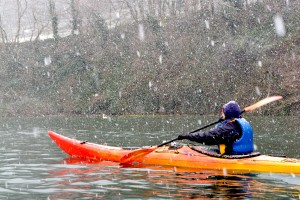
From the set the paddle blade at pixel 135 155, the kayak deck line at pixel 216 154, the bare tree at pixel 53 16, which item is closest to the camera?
the kayak deck line at pixel 216 154

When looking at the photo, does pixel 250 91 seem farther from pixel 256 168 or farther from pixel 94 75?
pixel 256 168

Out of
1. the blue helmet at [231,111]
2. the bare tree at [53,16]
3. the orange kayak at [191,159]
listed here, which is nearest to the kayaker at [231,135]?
the blue helmet at [231,111]

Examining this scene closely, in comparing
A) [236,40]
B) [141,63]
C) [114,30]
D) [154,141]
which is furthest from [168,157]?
[114,30]

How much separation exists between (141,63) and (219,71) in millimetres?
6741

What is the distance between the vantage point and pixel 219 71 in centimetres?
3194

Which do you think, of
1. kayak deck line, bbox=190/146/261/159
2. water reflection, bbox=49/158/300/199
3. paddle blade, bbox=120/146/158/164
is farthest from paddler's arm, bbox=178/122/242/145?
paddle blade, bbox=120/146/158/164

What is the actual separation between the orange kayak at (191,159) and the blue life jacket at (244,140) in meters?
0.21

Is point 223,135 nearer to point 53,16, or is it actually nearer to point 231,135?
point 231,135

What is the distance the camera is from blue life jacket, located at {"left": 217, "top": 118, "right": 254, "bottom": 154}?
10.4m

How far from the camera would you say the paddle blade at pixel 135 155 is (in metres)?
11.9

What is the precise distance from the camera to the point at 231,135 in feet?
34.4

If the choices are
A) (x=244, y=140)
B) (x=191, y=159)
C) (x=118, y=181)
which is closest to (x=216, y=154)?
(x=191, y=159)

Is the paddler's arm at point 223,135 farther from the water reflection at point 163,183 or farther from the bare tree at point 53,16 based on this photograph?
the bare tree at point 53,16

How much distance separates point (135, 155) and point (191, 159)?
1481mm
